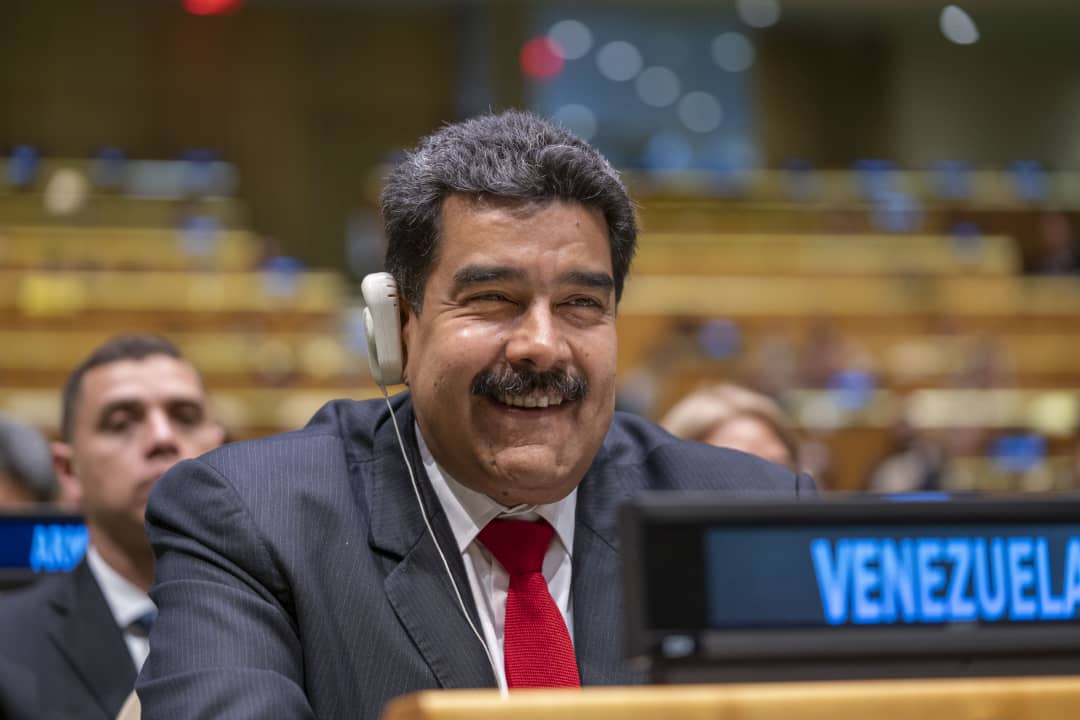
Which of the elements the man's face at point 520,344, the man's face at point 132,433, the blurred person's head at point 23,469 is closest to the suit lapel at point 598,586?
the man's face at point 520,344

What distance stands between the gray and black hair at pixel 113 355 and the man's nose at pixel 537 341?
1.32 m

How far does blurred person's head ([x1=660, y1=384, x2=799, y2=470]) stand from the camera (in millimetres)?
2732

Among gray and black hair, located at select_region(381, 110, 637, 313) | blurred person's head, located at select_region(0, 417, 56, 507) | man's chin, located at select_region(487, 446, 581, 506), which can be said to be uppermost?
gray and black hair, located at select_region(381, 110, 637, 313)

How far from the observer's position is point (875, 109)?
39.7 feet

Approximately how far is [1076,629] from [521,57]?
10.9 metres

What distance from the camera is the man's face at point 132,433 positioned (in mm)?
2471

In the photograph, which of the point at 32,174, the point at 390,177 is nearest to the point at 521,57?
the point at 32,174

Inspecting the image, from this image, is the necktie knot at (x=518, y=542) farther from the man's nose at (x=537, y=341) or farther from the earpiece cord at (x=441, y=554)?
the man's nose at (x=537, y=341)

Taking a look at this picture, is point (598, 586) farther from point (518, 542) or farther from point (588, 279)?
point (588, 279)

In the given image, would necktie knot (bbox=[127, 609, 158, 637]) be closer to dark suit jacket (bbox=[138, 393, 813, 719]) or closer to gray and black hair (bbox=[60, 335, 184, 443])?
gray and black hair (bbox=[60, 335, 184, 443])

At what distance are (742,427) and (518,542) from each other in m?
1.32

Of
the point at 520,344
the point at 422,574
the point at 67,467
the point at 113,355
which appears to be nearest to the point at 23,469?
the point at 67,467

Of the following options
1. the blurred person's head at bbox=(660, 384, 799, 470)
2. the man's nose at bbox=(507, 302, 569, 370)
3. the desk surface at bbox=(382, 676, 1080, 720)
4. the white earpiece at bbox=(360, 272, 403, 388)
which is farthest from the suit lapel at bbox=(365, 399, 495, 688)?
the blurred person's head at bbox=(660, 384, 799, 470)

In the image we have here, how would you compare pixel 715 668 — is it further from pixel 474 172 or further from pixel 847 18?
pixel 847 18
